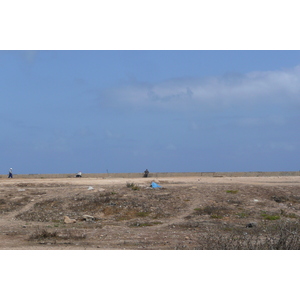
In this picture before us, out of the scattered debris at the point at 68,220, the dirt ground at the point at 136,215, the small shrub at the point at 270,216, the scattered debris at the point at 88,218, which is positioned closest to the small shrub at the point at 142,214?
the dirt ground at the point at 136,215

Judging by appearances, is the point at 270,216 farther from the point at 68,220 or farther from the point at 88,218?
the point at 68,220

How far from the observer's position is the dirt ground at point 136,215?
1075 centimetres

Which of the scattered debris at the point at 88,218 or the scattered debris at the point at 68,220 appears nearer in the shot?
the scattered debris at the point at 68,220

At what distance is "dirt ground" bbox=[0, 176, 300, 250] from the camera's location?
10750 millimetres

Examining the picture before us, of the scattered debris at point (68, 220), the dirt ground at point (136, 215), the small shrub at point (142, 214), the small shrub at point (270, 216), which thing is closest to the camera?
the dirt ground at point (136, 215)

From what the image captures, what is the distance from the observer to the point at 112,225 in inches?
531

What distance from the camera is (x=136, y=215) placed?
49.4 ft

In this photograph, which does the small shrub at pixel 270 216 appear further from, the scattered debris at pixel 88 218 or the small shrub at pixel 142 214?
the scattered debris at pixel 88 218

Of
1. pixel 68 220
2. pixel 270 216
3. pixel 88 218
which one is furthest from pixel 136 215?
pixel 270 216

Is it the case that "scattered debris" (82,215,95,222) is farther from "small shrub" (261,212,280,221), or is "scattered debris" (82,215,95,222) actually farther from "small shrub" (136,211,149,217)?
"small shrub" (261,212,280,221)
